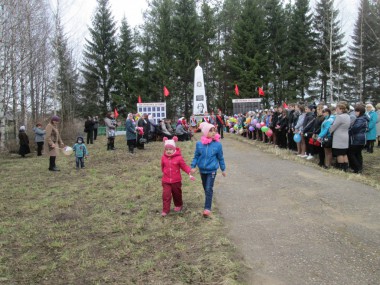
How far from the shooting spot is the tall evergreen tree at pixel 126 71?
43250 millimetres

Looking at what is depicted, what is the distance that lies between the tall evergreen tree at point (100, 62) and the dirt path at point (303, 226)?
38303 mm

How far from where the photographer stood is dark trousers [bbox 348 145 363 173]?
9414 mm

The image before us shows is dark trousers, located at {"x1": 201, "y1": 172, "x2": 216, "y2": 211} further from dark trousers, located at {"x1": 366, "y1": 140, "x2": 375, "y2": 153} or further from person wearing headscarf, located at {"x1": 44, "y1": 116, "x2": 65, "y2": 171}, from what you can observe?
dark trousers, located at {"x1": 366, "y1": 140, "x2": 375, "y2": 153}

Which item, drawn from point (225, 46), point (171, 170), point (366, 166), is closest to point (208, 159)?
point (171, 170)

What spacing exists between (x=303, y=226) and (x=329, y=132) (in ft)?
16.4

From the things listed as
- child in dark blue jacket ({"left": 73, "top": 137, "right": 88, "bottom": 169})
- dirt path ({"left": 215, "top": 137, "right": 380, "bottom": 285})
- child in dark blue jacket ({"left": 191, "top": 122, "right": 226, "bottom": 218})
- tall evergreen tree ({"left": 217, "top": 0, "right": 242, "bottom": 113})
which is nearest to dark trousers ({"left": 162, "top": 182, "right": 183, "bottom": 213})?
child in dark blue jacket ({"left": 191, "top": 122, "right": 226, "bottom": 218})

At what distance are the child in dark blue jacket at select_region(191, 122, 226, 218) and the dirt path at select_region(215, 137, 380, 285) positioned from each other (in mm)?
471

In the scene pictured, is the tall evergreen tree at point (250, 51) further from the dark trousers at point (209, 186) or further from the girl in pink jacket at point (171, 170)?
the dark trousers at point (209, 186)

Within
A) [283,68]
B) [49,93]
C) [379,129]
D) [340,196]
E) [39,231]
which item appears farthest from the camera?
[283,68]

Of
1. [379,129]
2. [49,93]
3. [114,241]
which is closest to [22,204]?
[114,241]

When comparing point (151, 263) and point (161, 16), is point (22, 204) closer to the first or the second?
point (151, 263)

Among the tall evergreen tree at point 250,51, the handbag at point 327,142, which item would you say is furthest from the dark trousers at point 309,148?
the tall evergreen tree at point 250,51

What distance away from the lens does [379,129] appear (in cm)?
1391

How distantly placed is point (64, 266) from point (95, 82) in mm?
42539
